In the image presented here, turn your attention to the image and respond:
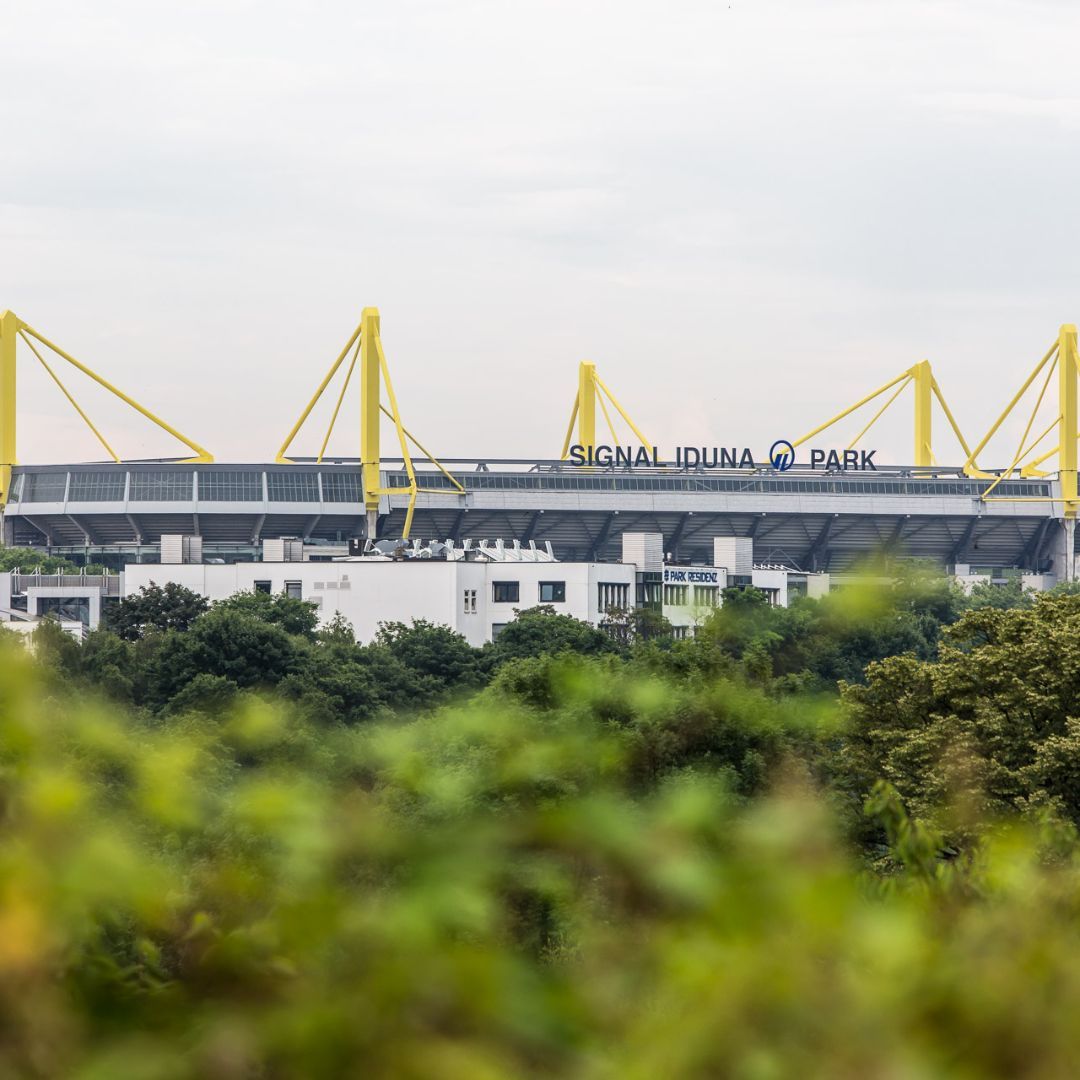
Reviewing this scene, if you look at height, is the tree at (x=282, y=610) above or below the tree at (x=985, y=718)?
above

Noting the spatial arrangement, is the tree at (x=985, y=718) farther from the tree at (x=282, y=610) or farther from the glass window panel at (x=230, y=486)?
the glass window panel at (x=230, y=486)

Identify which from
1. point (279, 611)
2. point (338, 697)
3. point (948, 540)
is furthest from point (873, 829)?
point (948, 540)

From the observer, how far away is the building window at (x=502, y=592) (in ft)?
191

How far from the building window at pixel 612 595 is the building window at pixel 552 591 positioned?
1.54 metres

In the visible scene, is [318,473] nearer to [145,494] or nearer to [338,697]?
[145,494]

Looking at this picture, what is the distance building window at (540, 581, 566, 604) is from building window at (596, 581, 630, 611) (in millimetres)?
1539

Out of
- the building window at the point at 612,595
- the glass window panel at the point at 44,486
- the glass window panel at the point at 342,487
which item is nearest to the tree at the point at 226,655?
the building window at the point at 612,595

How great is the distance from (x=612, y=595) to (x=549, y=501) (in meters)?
26.2

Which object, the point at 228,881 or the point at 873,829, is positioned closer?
the point at 228,881

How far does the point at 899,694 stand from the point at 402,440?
2475 inches

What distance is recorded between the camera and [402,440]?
278 ft

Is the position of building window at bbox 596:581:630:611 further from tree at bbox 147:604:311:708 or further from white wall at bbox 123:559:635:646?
tree at bbox 147:604:311:708

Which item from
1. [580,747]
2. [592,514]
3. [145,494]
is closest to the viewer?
[580,747]

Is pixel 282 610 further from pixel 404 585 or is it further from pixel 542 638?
pixel 542 638
